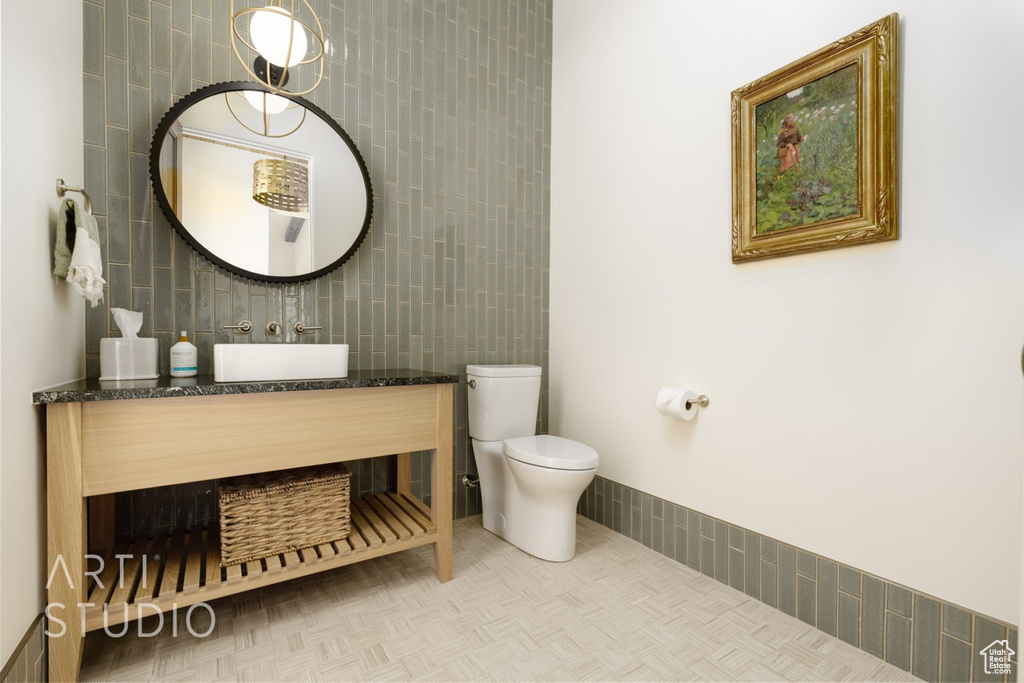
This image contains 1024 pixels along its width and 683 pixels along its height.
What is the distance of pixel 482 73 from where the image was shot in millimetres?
2488

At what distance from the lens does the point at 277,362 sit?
157 cm

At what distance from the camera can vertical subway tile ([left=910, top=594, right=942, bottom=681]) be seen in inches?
52.3

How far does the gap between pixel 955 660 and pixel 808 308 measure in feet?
3.36

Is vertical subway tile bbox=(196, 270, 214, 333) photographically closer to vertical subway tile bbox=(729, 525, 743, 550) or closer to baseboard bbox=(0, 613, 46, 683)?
baseboard bbox=(0, 613, 46, 683)

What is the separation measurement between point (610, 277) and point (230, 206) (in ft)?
5.34

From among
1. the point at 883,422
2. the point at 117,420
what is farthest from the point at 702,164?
the point at 117,420

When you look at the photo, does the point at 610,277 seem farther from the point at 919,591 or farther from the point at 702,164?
the point at 919,591

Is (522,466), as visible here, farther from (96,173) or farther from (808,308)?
(96,173)

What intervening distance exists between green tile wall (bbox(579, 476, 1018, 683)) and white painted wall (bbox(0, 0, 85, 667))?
2036 mm

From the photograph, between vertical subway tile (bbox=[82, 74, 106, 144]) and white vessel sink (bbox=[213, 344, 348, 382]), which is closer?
white vessel sink (bbox=[213, 344, 348, 382])

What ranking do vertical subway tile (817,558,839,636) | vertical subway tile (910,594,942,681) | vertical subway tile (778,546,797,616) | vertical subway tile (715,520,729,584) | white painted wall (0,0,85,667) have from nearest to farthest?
white painted wall (0,0,85,667)
vertical subway tile (910,594,942,681)
vertical subway tile (817,558,839,636)
vertical subway tile (778,546,797,616)
vertical subway tile (715,520,729,584)

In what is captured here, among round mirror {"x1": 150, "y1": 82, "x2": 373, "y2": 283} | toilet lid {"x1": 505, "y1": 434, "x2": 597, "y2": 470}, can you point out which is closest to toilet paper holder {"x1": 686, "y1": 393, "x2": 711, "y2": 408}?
toilet lid {"x1": 505, "y1": 434, "x2": 597, "y2": 470}

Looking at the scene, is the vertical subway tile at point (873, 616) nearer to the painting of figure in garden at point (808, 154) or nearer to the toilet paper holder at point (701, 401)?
the toilet paper holder at point (701, 401)

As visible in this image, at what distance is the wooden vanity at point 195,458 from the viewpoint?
1247 mm
